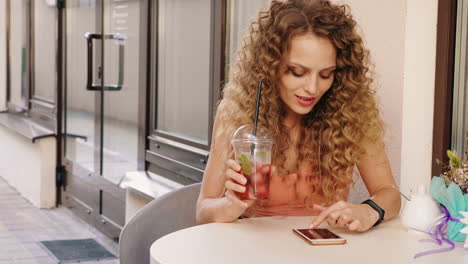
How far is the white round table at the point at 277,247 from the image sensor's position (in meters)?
1.71

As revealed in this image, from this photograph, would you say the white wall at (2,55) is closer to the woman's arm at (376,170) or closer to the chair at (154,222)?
the chair at (154,222)

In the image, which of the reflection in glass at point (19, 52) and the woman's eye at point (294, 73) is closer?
the woman's eye at point (294, 73)

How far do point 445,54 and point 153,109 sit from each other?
2433 mm

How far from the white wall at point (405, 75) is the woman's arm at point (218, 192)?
2.09 feet

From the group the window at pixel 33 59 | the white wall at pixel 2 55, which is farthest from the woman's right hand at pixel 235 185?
the white wall at pixel 2 55

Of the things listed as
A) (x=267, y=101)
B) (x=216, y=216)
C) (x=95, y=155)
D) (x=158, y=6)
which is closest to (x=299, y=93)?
(x=267, y=101)

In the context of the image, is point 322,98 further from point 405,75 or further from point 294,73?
point 405,75

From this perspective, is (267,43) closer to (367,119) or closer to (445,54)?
(367,119)

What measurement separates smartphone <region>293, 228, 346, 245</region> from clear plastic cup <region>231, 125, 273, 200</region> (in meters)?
0.13

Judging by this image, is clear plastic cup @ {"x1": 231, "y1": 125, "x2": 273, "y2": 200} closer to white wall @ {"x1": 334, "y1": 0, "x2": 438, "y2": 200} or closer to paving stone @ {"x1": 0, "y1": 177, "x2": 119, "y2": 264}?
white wall @ {"x1": 334, "y1": 0, "x2": 438, "y2": 200}

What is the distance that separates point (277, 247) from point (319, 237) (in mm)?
126

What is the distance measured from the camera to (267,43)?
2.28 meters

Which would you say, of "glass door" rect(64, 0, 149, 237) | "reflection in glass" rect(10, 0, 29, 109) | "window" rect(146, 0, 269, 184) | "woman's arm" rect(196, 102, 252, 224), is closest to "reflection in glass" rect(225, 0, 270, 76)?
"window" rect(146, 0, 269, 184)

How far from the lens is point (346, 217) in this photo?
1.97 m
